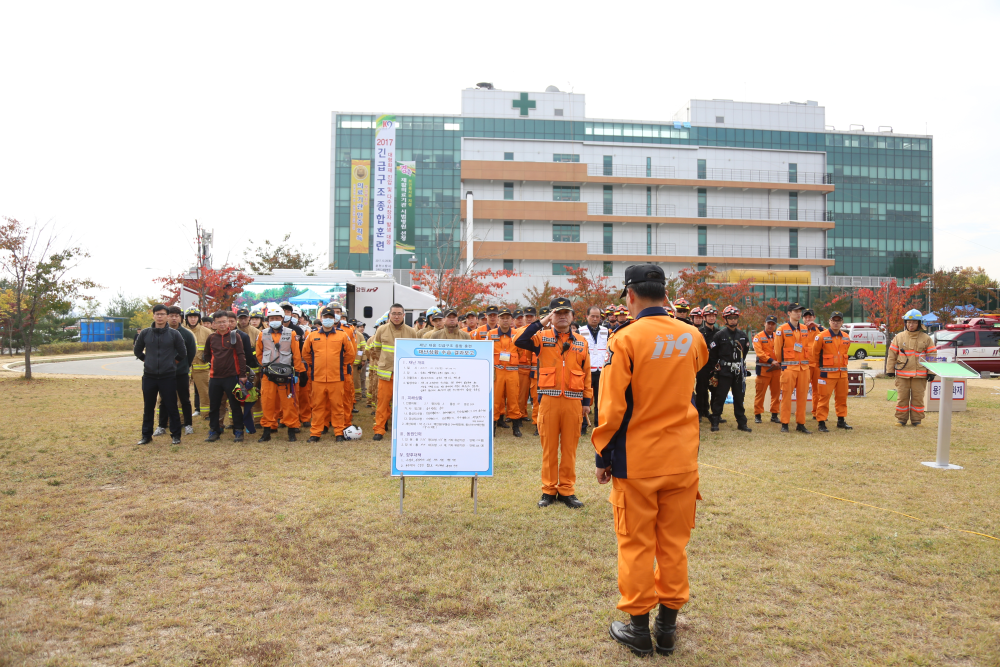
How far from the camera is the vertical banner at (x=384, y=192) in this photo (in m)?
24.2

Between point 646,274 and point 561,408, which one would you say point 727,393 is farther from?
point 646,274

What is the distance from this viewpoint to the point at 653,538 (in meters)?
3.22

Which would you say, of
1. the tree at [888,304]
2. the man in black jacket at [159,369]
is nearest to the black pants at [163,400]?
the man in black jacket at [159,369]

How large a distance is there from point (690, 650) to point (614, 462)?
1.13 metres

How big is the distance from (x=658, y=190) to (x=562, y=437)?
53.0 metres

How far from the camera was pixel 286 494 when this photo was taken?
20.2ft

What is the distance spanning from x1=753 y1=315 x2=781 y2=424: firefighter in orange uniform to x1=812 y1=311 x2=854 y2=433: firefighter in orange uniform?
880mm

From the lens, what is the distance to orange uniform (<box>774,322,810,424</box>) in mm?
10250

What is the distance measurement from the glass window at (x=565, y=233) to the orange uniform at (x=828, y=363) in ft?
140

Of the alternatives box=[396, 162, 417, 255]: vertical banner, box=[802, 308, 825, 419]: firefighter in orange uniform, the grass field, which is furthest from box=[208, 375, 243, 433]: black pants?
box=[396, 162, 417, 255]: vertical banner

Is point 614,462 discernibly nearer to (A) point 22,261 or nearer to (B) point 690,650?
(B) point 690,650

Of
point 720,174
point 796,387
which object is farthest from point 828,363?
point 720,174

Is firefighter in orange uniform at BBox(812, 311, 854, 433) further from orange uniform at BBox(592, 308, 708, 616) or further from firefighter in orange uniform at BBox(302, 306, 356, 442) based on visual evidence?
orange uniform at BBox(592, 308, 708, 616)

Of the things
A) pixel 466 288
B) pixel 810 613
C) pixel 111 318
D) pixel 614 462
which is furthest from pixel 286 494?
pixel 111 318
